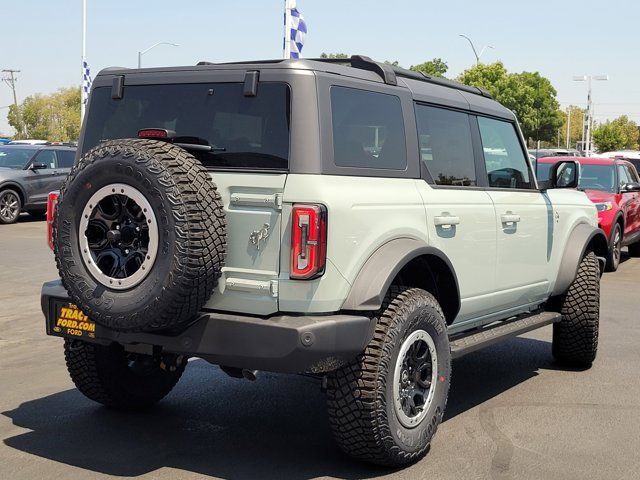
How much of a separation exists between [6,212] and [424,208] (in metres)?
16.1

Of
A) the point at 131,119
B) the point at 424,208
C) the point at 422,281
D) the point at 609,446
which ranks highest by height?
the point at 131,119

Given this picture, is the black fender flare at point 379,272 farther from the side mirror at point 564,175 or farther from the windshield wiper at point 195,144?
the side mirror at point 564,175

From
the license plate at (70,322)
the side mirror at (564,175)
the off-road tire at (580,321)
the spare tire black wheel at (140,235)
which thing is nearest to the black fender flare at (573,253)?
the off-road tire at (580,321)

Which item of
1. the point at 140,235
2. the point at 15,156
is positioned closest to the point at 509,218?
the point at 140,235

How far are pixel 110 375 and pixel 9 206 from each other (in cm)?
1506

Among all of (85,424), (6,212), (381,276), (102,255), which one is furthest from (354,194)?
(6,212)

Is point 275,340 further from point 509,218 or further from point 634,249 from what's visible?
point 634,249

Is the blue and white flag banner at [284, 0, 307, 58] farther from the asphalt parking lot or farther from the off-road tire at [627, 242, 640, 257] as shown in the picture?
the asphalt parking lot

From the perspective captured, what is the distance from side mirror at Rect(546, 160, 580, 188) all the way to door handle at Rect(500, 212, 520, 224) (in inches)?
28.3

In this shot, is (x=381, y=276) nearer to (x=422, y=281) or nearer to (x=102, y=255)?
(x=422, y=281)

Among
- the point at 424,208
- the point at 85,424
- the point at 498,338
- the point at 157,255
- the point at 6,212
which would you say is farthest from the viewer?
the point at 6,212

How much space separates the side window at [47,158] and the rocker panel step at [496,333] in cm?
1601

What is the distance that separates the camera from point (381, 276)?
4305 mm

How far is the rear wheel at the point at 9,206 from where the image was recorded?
1912 centimetres
